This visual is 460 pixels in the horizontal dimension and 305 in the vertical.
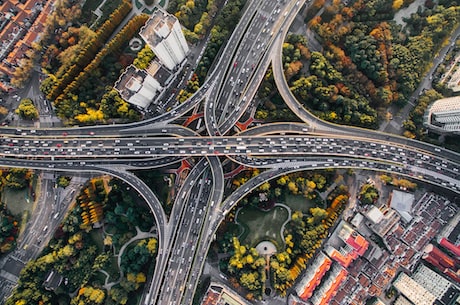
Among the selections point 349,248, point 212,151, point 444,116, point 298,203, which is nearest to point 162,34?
point 212,151

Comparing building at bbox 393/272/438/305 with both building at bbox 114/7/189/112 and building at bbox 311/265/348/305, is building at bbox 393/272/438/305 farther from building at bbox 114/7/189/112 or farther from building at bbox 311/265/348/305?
building at bbox 114/7/189/112

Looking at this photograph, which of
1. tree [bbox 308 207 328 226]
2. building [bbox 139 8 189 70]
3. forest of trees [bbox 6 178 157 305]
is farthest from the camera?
tree [bbox 308 207 328 226]

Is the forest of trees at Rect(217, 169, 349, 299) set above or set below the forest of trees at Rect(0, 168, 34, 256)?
above

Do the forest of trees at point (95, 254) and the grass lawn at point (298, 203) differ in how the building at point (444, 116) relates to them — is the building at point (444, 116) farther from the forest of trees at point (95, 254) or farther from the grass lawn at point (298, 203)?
the forest of trees at point (95, 254)

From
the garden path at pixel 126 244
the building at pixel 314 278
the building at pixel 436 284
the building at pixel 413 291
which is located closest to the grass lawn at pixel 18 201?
the garden path at pixel 126 244

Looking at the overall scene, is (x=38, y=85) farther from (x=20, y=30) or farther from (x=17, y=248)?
(x=17, y=248)

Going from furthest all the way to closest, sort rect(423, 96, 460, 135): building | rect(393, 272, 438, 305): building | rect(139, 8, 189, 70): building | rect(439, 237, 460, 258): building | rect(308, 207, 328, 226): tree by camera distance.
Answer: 1. rect(308, 207, 328, 226): tree
2. rect(439, 237, 460, 258): building
3. rect(393, 272, 438, 305): building
4. rect(423, 96, 460, 135): building
5. rect(139, 8, 189, 70): building

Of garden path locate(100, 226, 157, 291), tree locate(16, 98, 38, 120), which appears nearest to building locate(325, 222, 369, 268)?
garden path locate(100, 226, 157, 291)
